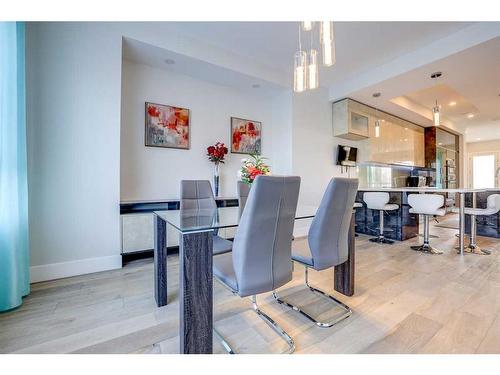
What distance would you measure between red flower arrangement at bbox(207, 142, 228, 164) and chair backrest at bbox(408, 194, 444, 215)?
114 inches

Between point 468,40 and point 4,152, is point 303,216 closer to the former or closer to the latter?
point 4,152

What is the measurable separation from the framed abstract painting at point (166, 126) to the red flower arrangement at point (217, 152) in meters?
0.36

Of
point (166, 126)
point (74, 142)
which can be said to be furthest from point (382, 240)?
point (74, 142)

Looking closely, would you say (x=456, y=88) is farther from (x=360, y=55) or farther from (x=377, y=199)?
(x=377, y=199)

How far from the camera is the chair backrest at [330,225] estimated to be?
153 centimetres

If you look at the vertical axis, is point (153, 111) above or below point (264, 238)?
above

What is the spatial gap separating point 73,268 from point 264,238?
7.80ft

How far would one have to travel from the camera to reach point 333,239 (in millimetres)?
1588

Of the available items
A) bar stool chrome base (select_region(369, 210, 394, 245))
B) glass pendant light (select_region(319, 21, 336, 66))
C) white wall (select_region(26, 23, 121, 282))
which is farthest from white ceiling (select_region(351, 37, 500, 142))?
white wall (select_region(26, 23, 121, 282))

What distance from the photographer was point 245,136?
13.3 feet

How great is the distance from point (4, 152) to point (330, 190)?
2.47 m

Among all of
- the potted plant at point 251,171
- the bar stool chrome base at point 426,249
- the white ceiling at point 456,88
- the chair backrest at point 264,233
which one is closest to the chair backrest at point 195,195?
the potted plant at point 251,171

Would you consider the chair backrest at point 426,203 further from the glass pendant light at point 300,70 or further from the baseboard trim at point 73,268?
the baseboard trim at point 73,268
